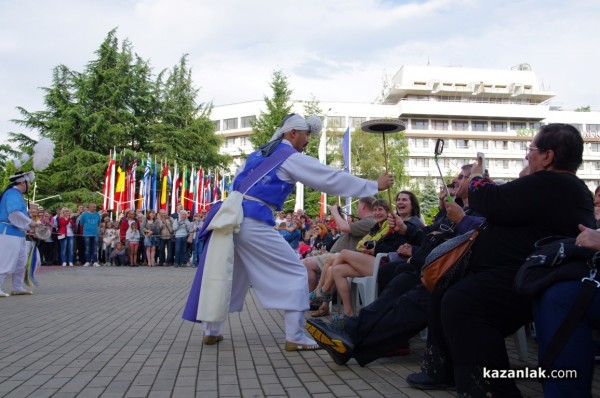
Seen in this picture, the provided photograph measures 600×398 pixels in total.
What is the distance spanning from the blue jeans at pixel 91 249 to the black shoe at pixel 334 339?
57.5 ft

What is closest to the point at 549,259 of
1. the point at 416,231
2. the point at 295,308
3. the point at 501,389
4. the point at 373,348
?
the point at 501,389

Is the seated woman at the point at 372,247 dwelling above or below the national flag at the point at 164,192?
below

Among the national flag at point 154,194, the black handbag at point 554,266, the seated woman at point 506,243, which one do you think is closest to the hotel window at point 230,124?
the national flag at point 154,194

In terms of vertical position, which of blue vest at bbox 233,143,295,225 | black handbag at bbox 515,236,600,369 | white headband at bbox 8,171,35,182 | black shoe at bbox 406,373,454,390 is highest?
white headband at bbox 8,171,35,182

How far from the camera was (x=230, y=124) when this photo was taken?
78.5 metres

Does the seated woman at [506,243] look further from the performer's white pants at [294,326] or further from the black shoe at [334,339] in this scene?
the performer's white pants at [294,326]

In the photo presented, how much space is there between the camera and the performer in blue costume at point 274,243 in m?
5.08

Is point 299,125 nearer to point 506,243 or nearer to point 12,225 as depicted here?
point 506,243

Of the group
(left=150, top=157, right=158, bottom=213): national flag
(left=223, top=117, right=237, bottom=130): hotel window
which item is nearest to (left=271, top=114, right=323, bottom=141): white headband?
(left=150, top=157, right=158, bottom=213): national flag

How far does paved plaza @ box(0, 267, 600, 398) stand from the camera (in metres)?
3.81

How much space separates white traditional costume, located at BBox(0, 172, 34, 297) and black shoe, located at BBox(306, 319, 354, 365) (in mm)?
7516

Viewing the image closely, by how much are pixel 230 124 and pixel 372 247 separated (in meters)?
73.5

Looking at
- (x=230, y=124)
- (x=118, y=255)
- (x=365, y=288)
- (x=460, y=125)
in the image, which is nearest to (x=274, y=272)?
(x=365, y=288)

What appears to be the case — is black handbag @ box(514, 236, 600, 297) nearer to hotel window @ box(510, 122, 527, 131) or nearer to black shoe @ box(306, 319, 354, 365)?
black shoe @ box(306, 319, 354, 365)
